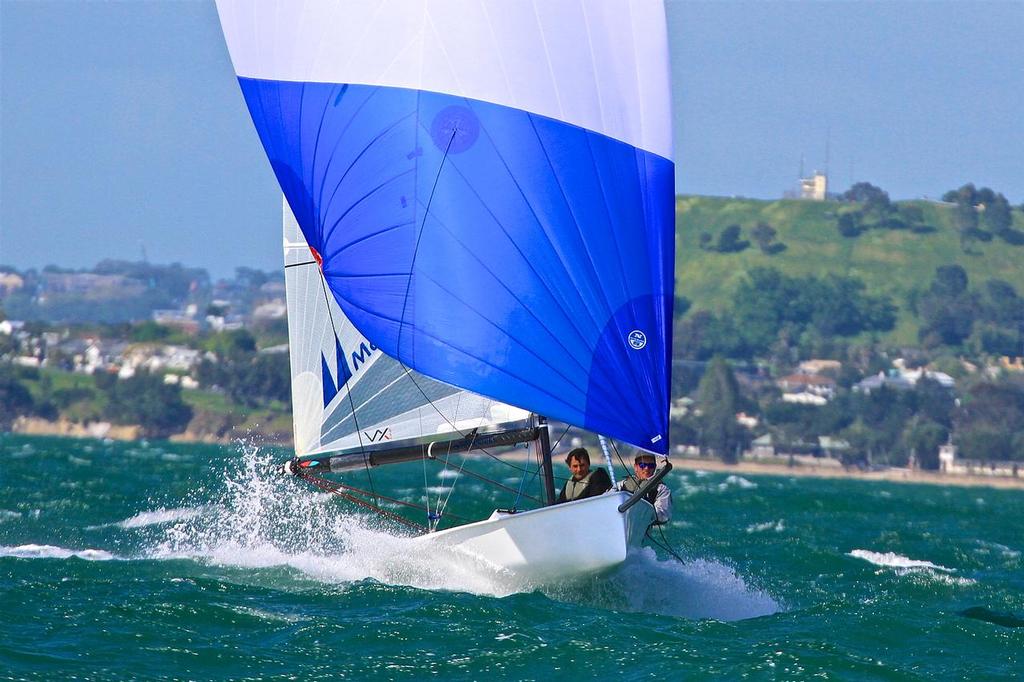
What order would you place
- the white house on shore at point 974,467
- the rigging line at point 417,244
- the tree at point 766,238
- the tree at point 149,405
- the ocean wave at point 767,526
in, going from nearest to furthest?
the rigging line at point 417,244 → the ocean wave at point 767,526 → the tree at point 149,405 → the white house on shore at point 974,467 → the tree at point 766,238

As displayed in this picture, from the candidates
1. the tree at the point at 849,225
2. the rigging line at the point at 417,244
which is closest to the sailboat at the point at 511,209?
the rigging line at the point at 417,244

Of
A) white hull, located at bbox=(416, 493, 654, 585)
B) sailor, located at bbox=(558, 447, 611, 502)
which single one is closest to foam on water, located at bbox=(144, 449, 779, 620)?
white hull, located at bbox=(416, 493, 654, 585)

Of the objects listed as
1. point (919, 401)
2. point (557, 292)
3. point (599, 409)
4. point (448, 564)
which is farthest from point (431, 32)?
point (919, 401)

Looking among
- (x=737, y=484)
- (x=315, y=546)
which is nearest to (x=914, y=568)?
(x=315, y=546)

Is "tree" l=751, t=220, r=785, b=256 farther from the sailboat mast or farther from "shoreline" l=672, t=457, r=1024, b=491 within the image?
the sailboat mast

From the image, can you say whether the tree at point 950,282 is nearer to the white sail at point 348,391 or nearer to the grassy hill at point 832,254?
the grassy hill at point 832,254

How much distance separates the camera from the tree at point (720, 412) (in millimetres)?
88438

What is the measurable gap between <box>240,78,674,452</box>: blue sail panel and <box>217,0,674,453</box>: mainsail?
0.04 ft

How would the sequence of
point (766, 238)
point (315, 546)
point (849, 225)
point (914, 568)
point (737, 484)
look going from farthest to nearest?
point (849, 225) < point (766, 238) < point (737, 484) < point (914, 568) < point (315, 546)

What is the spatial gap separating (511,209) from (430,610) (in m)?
2.80

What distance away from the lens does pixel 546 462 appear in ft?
40.5

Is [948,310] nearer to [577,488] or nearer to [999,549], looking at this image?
[999,549]

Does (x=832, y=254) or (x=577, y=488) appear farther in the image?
(x=832, y=254)

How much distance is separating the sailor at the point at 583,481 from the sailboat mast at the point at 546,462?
80 mm
